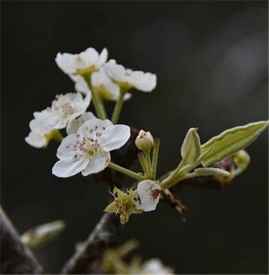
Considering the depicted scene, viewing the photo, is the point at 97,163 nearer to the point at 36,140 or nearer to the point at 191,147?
the point at 191,147

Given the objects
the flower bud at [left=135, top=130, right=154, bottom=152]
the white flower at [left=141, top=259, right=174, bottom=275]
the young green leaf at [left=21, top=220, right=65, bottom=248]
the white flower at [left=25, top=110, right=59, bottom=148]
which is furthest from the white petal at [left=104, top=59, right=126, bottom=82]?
the white flower at [left=141, top=259, right=174, bottom=275]

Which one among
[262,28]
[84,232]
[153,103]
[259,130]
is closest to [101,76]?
[259,130]

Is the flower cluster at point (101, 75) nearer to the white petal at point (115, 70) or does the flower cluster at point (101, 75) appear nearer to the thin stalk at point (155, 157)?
the white petal at point (115, 70)

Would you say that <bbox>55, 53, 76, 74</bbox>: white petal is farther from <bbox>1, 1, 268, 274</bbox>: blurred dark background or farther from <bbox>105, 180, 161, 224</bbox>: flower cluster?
<bbox>1, 1, 268, 274</bbox>: blurred dark background

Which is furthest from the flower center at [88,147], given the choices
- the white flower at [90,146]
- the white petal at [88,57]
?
the white petal at [88,57]

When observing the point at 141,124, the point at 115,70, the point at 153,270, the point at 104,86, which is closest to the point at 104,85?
the point at 104,86
